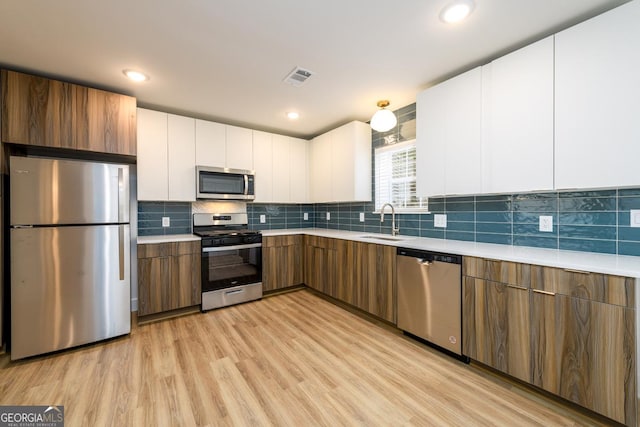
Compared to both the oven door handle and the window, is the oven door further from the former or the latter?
the window

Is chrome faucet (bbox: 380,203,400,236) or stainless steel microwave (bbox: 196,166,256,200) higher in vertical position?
stainless steel microwave (bbox: 196,166,256,200)

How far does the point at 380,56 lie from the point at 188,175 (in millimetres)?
2513

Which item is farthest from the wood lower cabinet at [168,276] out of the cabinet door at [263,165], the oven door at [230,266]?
the cabinet door at [263,165]

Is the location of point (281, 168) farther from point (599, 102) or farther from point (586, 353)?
point (586, 353)

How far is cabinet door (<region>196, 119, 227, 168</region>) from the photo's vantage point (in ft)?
10.7

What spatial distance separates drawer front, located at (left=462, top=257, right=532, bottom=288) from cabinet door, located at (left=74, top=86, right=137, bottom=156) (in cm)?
323

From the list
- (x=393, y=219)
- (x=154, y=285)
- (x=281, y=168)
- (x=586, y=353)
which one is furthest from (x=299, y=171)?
(x=586, y=353)

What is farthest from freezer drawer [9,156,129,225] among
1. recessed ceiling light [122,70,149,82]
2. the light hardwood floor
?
the light hardwood floor

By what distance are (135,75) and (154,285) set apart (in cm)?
205

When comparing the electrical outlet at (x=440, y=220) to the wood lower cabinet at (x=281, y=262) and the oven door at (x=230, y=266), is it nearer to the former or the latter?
the wood lower cabinet at (x=281, y=262)

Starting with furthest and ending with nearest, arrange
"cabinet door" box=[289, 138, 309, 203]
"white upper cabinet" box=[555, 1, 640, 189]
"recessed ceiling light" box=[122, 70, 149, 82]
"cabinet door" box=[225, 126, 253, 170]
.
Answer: "cabinet door" box=[289, 138, 309, 203] → "cabinet door" box=[225, 126, 253, 170] → "recessed ceiling light" box=[122, 70, 149, 82] → "white upper cabinet" box=[555, 1, 640, 189]

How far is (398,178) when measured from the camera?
10.5 feet

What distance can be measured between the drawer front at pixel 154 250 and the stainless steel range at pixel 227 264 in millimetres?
361

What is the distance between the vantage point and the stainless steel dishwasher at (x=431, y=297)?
200cm
